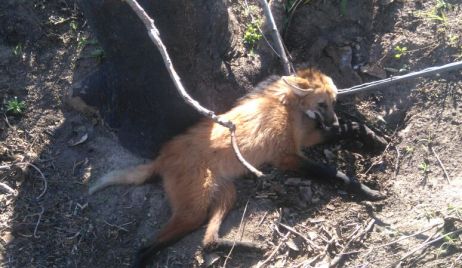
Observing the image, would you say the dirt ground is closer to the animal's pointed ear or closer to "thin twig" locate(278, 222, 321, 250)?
"thin twig" locate(278, 222, 321, 250)

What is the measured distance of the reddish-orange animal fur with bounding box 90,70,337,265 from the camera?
14.5ft

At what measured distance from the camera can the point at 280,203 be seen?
15.0 ft

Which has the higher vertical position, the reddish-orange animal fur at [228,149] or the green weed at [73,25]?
the green weed at [73,25]

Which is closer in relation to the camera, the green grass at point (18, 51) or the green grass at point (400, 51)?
the green grass at point (400, 51)

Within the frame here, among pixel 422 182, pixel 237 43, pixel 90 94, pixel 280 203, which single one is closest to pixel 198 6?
pixel 237 43

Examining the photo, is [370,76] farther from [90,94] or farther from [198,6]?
[90,94]

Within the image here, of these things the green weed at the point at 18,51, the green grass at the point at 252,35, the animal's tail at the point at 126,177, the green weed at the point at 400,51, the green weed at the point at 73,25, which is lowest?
the animal's tail at the point at 126,177

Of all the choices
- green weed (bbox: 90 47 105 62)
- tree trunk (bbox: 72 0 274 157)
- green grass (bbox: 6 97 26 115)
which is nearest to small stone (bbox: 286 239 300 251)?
tree trunk (bbox: 72 0 274 157)

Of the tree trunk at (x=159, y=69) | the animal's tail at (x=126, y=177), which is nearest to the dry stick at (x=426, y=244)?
the tree trunk at (x=159, y=69)

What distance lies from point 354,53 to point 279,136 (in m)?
1.29

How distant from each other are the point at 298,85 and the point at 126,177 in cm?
184

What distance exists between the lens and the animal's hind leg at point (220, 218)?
168 inches

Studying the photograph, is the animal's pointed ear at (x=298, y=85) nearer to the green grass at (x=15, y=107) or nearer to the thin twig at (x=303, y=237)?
the thin twig at (x=303, y=237)

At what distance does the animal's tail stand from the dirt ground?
9cm
